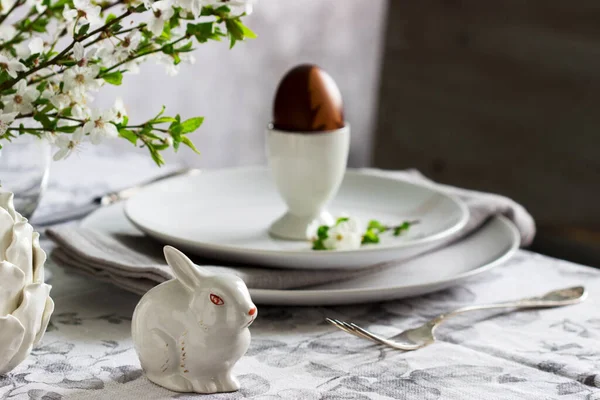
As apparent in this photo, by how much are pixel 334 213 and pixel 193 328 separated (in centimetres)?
49

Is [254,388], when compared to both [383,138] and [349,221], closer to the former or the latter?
[349,221]

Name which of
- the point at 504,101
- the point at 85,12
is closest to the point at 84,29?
the point at 85,12

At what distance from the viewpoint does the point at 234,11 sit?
0.60 metres

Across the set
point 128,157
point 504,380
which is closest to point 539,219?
point 128,157

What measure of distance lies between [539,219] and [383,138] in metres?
0.67

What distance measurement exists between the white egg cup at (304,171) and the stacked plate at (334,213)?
0.03m

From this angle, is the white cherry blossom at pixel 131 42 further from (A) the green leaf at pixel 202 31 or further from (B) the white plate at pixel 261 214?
(B) the white plate at pixel 261 214

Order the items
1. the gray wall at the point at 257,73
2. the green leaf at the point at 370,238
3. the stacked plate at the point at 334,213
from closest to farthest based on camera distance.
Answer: the stacked plate at the point at 334,213
the green leaf at the point at 370,238
the gray wall at the point at 257,73

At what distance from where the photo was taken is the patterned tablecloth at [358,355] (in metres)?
0.57

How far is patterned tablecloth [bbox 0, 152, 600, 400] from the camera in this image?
0.57m

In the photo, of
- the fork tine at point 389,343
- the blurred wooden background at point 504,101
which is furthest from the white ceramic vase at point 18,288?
the blurred wooden background at point 504,101

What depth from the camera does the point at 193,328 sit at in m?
0.55

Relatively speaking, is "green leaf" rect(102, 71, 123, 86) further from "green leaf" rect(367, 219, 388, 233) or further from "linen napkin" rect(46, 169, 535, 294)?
"green leaf" rect(367, 219, 388, 233)

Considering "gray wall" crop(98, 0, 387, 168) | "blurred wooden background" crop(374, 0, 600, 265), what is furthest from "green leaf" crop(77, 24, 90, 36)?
"blurred wooden background" crop(374, 0, 600, 265)
